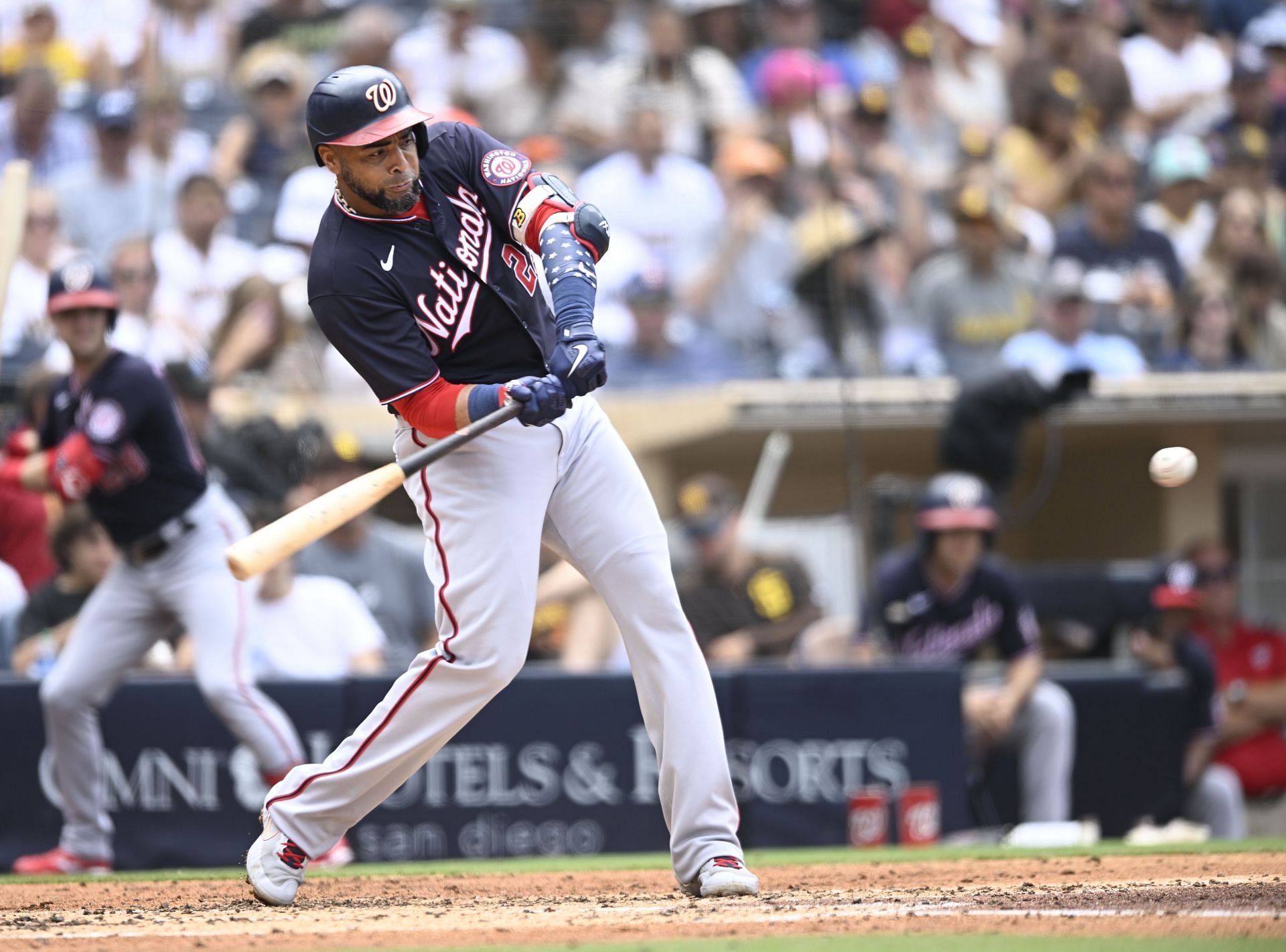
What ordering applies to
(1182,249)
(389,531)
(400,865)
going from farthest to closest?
(1182,249), (389,531), (400,865)

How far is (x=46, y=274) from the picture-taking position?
381 inches

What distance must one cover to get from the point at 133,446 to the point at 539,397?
2.78 metres

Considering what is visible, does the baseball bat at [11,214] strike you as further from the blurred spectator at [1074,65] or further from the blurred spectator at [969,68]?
the blurred spectator at [1074,65]

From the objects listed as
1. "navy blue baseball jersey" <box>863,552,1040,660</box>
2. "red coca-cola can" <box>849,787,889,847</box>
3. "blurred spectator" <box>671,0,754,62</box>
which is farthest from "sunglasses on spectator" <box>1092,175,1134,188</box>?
"red coca-cola can" <box>849,787,889,847</box>

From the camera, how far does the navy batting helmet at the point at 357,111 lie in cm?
429

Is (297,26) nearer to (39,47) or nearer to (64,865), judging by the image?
(39,47)

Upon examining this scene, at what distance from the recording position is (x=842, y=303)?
9602 mm

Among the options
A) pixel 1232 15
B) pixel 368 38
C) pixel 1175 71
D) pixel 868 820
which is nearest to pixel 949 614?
pixel 868 820

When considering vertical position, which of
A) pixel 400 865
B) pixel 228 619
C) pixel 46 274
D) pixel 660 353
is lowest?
pixel 400 865

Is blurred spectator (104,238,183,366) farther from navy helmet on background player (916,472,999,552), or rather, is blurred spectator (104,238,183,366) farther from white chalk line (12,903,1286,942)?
white chalk line (12,903,1286,942)

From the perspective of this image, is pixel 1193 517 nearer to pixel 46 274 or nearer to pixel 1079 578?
pixel 1079 578

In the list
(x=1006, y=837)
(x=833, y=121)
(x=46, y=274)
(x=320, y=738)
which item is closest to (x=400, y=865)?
(x=320, y=738)

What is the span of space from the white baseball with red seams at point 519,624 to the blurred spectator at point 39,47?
7.65m

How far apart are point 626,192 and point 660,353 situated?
1334 millimetres
